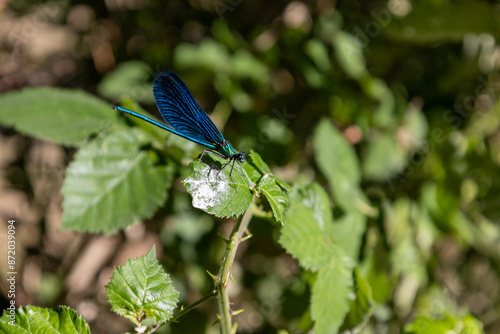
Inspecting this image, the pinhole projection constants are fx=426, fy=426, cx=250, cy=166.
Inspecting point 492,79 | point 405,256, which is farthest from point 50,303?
point 492,79

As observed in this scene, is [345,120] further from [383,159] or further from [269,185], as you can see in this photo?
[269,185]

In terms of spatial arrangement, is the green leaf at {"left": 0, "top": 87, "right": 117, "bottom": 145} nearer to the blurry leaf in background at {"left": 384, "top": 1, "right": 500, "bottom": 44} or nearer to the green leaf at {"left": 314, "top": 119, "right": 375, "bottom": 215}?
the green leaf at {"left": 314, "top": 119, "right": 375, "bottom": 215}

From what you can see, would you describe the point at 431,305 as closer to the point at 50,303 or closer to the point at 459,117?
the point at 459,117

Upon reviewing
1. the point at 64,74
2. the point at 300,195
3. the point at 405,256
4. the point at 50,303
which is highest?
the point at 300,195

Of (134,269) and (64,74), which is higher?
(134,269)

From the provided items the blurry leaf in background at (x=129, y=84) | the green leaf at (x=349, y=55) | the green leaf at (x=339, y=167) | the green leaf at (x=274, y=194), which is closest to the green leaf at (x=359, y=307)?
the green leaf at (x=339, y=167)

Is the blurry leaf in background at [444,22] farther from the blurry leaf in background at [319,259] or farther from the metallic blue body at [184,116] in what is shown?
the metallic blue body at [184,116]

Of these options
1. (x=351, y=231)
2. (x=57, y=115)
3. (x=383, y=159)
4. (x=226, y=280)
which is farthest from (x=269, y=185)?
(x=383, y=159)
